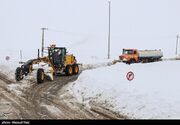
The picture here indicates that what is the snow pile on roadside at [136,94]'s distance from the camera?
16.5m

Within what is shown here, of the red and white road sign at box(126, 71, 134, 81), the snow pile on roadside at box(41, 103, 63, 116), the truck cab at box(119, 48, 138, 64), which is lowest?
the snow pile on roadside at box(41, 103, 63, 116)

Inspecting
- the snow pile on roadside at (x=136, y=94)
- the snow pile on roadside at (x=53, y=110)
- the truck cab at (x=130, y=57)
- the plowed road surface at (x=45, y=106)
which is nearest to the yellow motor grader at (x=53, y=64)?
the plowed road surface at (x=45, y=106)

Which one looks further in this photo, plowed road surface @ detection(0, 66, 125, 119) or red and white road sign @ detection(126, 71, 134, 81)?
red and white road sign @ detection(126, 71, 134, 81)

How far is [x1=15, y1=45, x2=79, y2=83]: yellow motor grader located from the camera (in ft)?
92.5

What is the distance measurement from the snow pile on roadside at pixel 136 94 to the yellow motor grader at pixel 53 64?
4573 millimetres

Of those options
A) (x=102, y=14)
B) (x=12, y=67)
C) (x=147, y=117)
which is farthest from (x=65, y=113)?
(x=102, y=14)

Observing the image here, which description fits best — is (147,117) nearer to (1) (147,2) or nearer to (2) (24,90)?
(2) (24,90)

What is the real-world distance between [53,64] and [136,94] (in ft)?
46.1

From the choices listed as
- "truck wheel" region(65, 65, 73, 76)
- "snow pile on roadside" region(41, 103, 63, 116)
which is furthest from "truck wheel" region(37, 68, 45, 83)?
"snow pile on roadside" region(41, 103, 63, 116)

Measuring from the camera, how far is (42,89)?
24422 millimetres

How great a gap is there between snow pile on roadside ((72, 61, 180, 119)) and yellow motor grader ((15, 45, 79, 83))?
4573 mm

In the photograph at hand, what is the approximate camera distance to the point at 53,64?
31500 millimetres

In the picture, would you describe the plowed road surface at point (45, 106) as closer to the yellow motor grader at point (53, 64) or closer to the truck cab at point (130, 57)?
the yellow motor grader at point (53, 64)

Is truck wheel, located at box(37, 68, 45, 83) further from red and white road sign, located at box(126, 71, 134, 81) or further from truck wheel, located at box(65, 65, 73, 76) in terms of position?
red and white road sign, located at box(126, 71, 134, 81)
